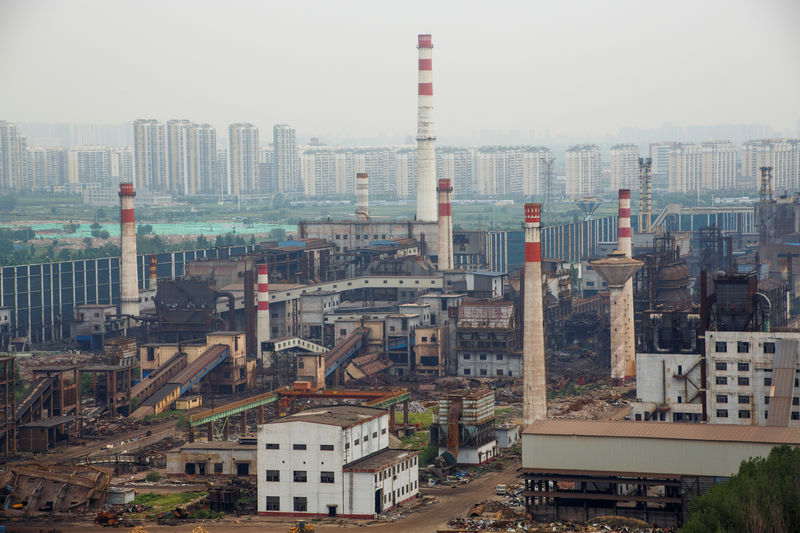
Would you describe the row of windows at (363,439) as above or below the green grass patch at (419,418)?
above

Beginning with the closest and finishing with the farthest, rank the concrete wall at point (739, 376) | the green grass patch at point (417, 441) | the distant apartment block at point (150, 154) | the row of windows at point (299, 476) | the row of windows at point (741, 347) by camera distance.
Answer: the row of windows at point (299, 476) → the row of windows at point (741, 347) → the concrete wall at point (739, 376) → the green grass patch at point (417, 441) → the distant apartment block at point (150, 154)

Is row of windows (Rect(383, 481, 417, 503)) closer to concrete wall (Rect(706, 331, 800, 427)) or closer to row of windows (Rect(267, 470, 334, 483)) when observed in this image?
row of windows (Rect(267, 470, 334, 483))

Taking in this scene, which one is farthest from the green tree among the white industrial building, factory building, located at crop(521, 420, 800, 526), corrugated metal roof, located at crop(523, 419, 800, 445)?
the white industrial building

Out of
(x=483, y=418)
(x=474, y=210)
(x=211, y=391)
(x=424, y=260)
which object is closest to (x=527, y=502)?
(x=483, y=418)

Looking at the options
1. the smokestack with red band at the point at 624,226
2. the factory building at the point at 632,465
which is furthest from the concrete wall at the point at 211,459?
the smokestack with red band at the point at 624,226

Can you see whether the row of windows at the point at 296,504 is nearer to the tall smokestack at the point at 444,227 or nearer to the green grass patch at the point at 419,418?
the green grass patch at the point at 419,418

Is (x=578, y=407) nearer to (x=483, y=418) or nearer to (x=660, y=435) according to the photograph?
(x=483, y=418)

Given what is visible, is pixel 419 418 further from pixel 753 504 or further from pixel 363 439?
pixel 753 504

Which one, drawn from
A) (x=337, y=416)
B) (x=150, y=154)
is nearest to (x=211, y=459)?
(x=337, y=416)
